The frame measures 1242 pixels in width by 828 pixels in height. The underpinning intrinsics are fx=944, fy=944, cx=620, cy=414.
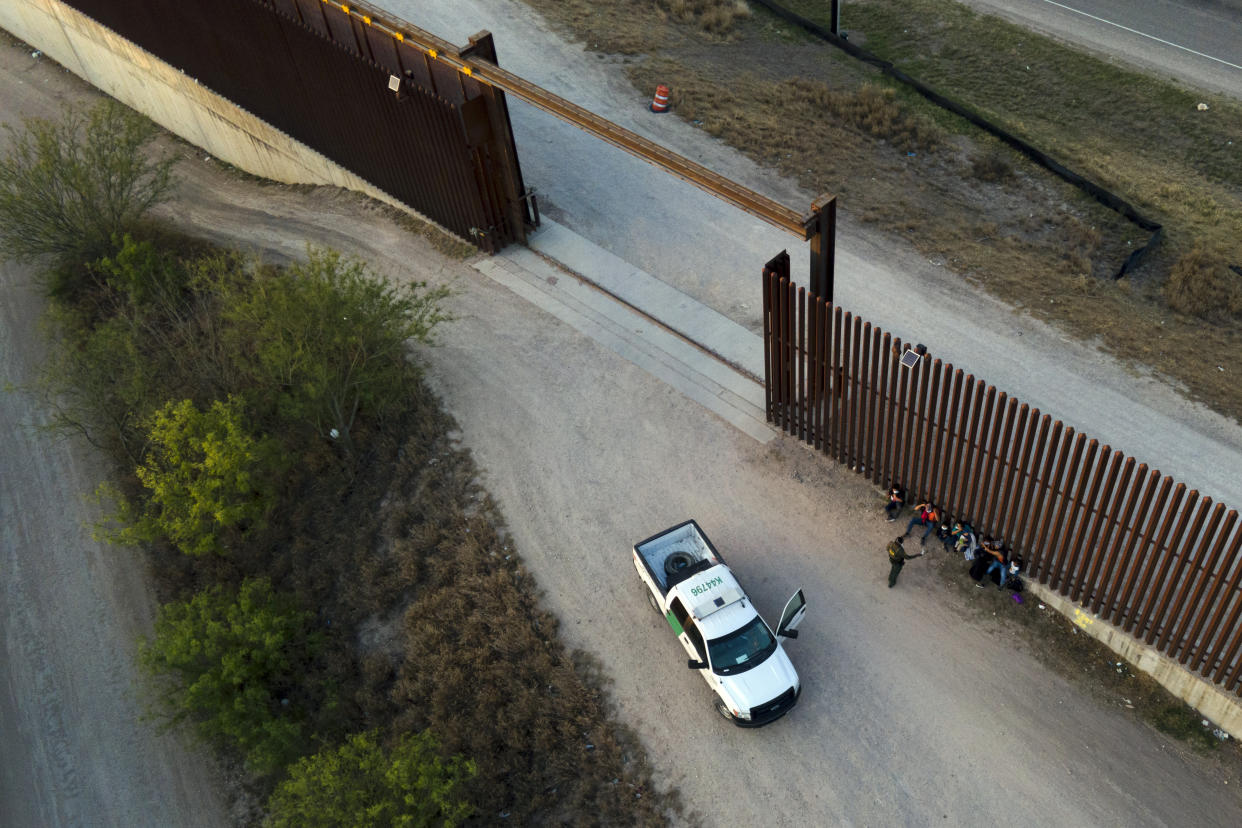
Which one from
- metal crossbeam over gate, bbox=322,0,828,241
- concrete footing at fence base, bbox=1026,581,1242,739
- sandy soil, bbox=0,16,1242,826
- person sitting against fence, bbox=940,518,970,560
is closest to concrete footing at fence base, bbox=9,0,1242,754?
sandy soil, bbox=0,16,1242,826

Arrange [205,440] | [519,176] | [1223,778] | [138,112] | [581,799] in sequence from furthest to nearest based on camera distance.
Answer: [138,112]
[519,176]
[205,440]
[581,799]
[1223,778]

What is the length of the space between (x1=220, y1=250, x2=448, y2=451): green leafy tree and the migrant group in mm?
9241

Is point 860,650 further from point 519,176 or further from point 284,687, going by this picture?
point 519,176

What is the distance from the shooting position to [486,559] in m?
16.2

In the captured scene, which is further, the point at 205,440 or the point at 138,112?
the point at 138,112

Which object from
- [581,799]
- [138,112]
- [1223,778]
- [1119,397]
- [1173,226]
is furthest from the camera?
[138,112]

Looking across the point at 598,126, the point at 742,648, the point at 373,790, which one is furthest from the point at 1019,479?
the point at 373,790

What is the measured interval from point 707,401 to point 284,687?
907cm

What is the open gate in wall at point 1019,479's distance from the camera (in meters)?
12.1

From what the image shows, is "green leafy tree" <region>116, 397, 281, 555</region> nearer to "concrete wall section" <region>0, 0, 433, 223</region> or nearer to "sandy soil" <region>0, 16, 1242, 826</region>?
"sandy soil" <region>0, 16, 1242, 826</region>

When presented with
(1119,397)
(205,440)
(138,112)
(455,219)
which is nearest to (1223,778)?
(1119,397)

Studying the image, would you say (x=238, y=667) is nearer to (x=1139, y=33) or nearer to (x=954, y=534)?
(x=954, y=534)

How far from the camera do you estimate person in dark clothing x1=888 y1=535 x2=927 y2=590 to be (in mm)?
14391

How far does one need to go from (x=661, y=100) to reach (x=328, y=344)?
→ 1197 cm
